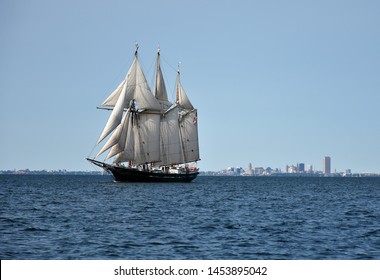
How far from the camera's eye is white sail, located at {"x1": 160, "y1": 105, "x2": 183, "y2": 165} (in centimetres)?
12394

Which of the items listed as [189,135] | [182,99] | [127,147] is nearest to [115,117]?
[127,147]

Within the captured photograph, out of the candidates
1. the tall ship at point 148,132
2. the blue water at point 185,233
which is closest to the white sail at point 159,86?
the tall ship at point 148,132

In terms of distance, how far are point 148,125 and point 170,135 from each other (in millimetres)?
6530

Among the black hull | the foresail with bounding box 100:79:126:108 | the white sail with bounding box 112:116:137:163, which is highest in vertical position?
the foresail with bounding box 100:79:126:108

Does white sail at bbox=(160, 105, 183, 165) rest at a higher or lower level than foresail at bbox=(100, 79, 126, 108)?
lower

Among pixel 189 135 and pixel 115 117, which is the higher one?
pixel 115 117

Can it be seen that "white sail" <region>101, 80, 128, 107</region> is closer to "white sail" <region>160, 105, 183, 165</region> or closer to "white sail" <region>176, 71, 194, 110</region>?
"white sail" <region>160, 105, 183, 165</region>

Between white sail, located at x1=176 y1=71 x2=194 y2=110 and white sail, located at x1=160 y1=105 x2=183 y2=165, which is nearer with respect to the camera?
white sail, located at x1=160 y1=105 x2=183 y2=165

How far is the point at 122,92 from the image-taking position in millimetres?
113000

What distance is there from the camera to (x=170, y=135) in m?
125

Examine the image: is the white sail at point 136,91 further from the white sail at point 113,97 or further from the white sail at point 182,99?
the white sail at point 182,99

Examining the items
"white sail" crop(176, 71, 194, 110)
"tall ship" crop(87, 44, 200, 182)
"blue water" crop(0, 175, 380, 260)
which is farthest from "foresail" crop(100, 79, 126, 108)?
"blue water" crop(0, 175, 380, 260)

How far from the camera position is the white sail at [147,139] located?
119156mm

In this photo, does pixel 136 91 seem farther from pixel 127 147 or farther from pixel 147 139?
pixel 127 147
